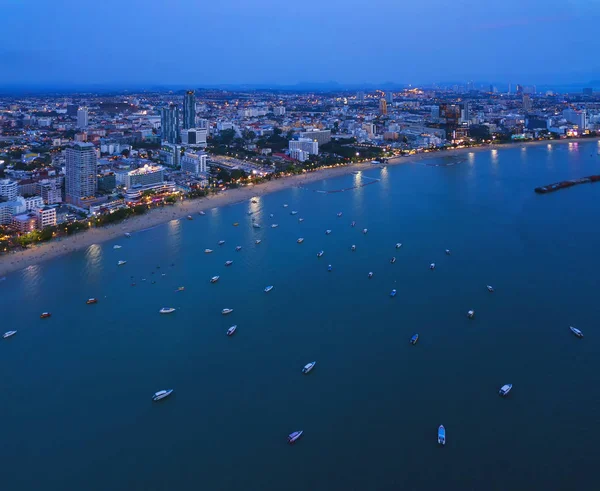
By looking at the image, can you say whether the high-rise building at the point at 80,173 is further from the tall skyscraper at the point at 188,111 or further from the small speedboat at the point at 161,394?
the tall skyscraper at the point at 188,111

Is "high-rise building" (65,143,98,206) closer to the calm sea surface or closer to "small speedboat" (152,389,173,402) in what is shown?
the calm sea surface

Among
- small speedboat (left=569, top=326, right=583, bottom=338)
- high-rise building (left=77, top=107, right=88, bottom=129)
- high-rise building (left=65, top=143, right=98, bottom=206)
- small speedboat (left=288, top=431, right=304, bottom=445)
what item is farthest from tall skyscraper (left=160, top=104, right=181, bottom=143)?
small speedboat (left=288, top=431, right=304, bottom=445)

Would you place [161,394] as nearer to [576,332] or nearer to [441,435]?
[441,435]

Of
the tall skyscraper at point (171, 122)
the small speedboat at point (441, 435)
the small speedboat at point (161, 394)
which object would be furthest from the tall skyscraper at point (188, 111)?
the small speedboat at point (441, 435)

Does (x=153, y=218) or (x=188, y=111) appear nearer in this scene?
(x=153, y=218)

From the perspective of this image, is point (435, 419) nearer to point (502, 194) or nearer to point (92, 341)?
point (92, 341)

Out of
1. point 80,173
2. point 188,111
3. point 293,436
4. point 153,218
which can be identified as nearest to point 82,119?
point 188,111
